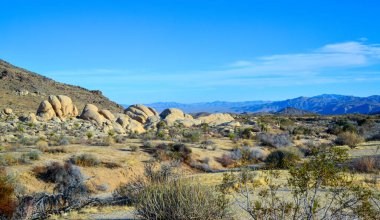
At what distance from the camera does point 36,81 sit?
84375 millimetres

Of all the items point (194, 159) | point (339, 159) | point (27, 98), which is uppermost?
point (27, 98)

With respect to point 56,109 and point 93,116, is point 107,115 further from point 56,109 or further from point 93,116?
point 56,109

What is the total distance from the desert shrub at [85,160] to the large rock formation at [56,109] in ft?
94.1

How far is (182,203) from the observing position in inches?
344

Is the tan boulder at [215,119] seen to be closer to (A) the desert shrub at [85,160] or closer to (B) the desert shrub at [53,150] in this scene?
(B) the desert shrub at [53,150]

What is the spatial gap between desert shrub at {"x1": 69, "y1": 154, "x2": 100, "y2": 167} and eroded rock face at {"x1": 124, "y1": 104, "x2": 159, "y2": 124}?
32970 millimetres

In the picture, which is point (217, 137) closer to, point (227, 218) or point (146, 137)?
point (146, 137)

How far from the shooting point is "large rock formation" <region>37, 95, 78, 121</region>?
171 feet

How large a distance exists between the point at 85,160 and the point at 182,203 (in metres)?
16.2

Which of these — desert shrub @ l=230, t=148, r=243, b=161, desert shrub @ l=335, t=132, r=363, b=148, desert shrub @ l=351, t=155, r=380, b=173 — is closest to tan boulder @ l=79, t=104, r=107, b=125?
desert shrub @ l=230, t=148, r=243, b=161

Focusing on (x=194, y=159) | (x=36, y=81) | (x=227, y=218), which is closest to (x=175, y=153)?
(x=194, y=159)

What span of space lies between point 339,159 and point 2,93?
7113 centimetres

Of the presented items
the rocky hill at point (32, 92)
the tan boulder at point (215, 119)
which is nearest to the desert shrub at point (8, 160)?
the rocky hill at point (32, 92)

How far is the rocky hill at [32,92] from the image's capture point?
68100 millimetres
